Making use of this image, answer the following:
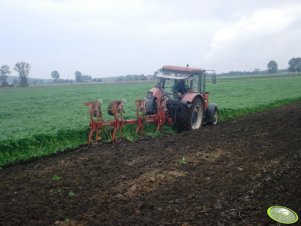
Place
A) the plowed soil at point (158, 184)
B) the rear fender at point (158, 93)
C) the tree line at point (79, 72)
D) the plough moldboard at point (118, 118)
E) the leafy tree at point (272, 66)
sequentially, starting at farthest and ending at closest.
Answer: the leafy tree at point (272, 66)
the tree line at point (79, 72)
the rear fender at point (158, 93)
the plough moldboard at point (118, 118)
the plowed soil at point (158, 184)

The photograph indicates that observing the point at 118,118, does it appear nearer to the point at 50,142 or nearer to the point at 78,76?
the point at 50,142

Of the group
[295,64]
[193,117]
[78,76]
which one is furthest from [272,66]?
[193,117]

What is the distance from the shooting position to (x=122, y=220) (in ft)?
16.6

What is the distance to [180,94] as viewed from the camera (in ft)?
39.9

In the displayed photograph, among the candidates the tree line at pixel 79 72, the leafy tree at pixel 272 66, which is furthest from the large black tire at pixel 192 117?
the leafy tree at pixel 272 66

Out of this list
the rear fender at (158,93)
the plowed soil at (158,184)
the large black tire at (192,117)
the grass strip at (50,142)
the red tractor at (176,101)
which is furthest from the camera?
the rear fender at (158,93)

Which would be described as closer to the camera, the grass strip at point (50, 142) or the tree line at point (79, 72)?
the grass strip at point (50, 142)

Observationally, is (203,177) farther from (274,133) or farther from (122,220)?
(274,133)

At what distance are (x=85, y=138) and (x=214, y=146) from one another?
402 centimetres

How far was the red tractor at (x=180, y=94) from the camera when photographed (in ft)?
39.0

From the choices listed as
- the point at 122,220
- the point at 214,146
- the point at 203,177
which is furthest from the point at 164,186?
the point at 214,146

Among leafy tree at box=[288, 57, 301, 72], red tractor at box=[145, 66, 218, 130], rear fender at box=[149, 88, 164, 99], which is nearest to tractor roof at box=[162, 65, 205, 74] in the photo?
red tractor at box=[145, 66, 218, 130]

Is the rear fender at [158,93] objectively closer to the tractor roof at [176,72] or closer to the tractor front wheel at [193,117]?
the tractor roof at [176,72]

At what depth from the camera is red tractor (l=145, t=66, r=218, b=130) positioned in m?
11.9
